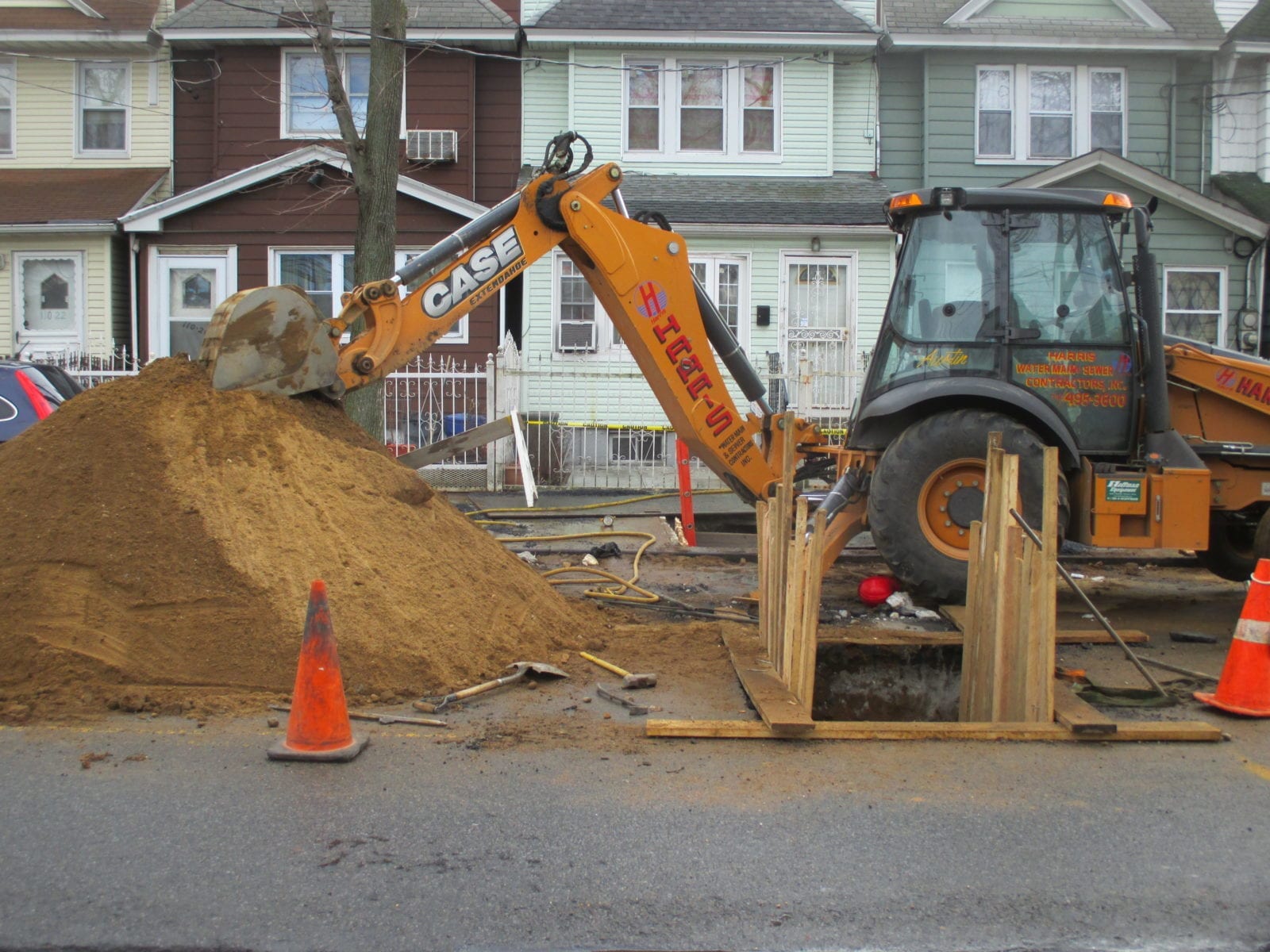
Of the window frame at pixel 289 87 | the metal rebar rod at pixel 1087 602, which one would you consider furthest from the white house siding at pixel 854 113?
the metal rebar rod at pixel 1087 602

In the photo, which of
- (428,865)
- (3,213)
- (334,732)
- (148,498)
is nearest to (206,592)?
(148,498)

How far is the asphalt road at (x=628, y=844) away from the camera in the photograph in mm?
3688

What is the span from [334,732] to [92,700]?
1.46 m

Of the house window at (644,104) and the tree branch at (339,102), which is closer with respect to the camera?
the tree branch at (339,102)

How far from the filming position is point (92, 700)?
18.8 ft

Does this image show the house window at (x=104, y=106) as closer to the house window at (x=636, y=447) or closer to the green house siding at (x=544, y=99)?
the green house siding at (x=544, y=99)

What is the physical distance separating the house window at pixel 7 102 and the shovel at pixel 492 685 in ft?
63.8

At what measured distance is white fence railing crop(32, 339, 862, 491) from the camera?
15.8 metres

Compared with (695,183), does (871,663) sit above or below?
below

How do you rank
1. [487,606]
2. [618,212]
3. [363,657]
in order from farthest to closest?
[618,212] < [487,606] < [363,657]

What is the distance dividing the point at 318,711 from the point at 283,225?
53.7 ft

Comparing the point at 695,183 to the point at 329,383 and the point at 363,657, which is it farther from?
the point at 363,657

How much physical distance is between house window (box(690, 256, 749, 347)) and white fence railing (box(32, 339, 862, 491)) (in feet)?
8.49

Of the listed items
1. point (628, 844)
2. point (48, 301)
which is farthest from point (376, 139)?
point (628, 844)
